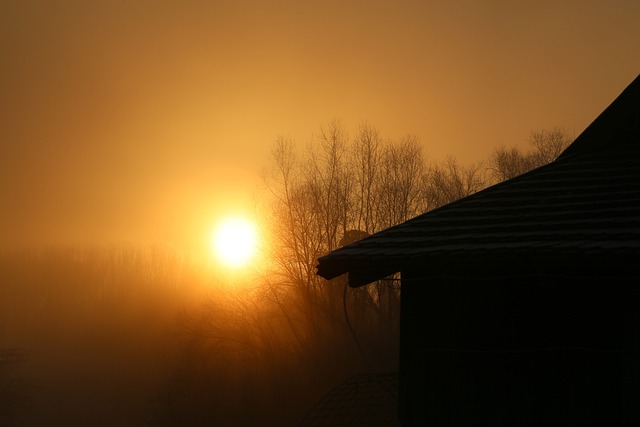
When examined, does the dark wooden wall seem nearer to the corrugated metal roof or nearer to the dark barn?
the dark barn

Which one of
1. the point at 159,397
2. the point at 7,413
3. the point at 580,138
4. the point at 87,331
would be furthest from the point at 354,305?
the point at 87,331

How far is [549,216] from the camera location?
6562 mm

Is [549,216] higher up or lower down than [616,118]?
lower down

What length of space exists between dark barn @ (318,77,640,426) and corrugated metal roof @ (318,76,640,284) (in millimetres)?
19

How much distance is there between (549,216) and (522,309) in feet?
3.11

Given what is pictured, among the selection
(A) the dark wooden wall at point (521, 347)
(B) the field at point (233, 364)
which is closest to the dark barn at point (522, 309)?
(A) the dark wooden wall at point (521, 347)

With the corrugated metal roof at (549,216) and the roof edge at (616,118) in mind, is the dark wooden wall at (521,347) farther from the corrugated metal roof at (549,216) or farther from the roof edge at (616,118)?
the roof edge at (616,118)

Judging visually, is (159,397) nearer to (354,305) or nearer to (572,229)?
(354,305)

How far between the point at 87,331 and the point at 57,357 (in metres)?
3.84

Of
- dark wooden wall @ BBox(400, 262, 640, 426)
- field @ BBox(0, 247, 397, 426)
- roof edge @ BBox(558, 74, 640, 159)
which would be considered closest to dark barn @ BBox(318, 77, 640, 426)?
dark wooden wall @ BBox(400, 262, 640, 426)

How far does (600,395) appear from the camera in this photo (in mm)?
6156

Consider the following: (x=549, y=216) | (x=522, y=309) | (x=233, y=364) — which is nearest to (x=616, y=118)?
(x=549, y=216)

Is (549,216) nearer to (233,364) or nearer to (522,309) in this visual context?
(522,309)

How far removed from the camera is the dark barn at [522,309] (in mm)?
6074
